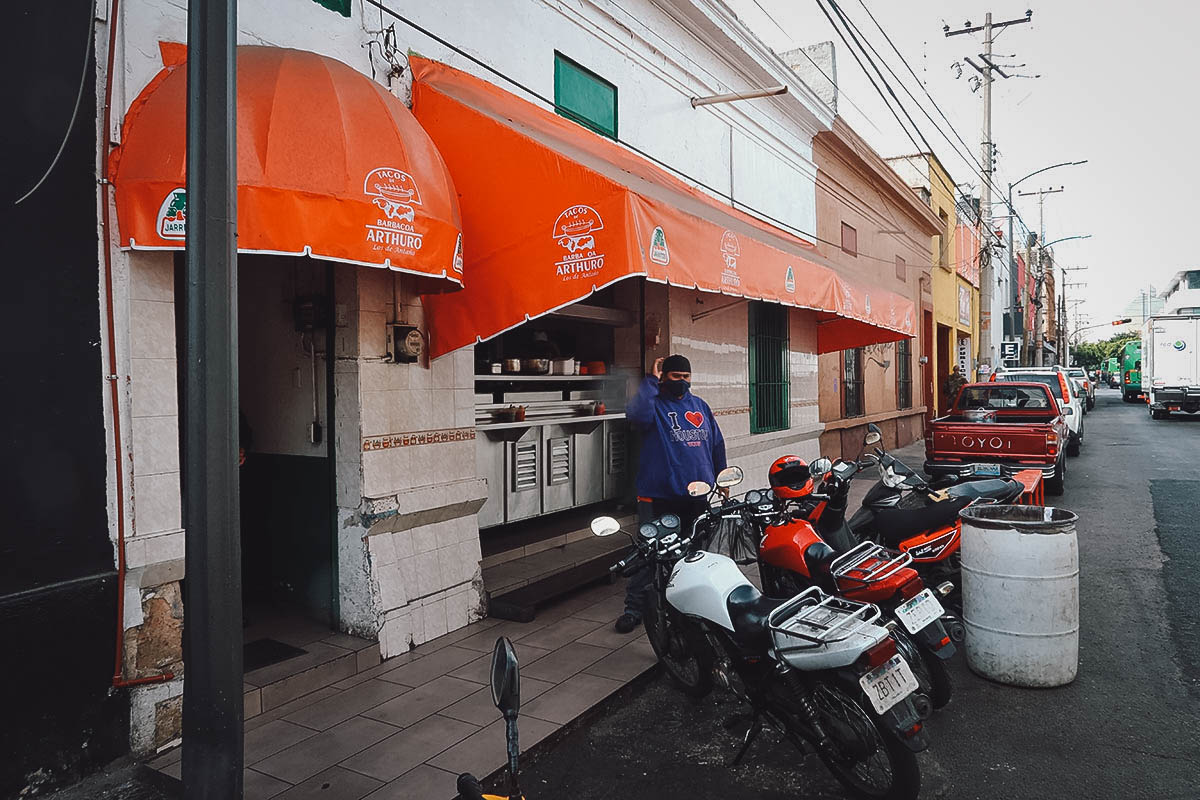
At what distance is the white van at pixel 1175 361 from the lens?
2503 cm

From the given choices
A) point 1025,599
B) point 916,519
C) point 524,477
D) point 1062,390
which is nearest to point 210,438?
A: point 1025,599

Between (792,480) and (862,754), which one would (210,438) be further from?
(792,480)

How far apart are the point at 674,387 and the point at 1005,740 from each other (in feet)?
9.70

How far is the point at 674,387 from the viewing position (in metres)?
5.73

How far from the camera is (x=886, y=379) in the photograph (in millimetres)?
17859

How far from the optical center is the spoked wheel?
125 inches

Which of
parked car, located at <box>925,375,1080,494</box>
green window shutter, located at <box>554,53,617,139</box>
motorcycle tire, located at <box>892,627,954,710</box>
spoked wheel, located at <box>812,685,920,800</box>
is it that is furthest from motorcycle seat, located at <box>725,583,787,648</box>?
parked car, located at <box>925,375,1080,494</box>

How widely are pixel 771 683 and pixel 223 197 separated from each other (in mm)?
3028

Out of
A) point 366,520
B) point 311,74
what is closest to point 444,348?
point 366,520

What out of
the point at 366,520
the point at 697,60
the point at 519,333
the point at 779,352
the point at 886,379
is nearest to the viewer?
the point at 366,520

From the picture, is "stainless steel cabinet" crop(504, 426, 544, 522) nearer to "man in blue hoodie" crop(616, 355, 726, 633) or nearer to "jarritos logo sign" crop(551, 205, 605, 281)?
"man in blue hoodie" crop(616, 355, 726, 633)

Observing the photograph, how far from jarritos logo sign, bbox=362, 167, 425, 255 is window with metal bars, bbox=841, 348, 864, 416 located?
11718 millimetres

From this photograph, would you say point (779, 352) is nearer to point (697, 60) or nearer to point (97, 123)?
point (697, 60)

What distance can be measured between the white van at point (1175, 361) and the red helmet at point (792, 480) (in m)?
26.5
